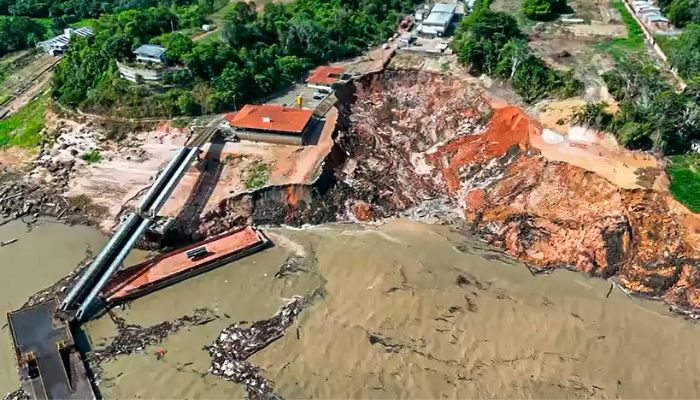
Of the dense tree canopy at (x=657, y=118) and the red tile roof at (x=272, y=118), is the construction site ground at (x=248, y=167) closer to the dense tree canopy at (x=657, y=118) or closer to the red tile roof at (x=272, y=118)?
the red tile roof at (x=272, y=118)

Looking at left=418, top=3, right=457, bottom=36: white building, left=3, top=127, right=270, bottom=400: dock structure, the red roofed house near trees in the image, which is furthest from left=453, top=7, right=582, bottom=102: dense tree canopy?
left=3, top=127, right=270, bottom=400: dock structure

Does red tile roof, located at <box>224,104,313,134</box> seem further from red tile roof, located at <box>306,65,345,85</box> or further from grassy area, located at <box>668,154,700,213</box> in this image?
grassy area, located at <box>668,154,700,213</box>

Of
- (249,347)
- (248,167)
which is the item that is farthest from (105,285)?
(248,167)

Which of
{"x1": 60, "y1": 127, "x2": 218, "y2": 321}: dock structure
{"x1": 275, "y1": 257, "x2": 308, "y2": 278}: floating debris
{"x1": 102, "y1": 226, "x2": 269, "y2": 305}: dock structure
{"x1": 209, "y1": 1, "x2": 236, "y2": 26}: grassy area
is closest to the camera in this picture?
{"x1": 60, "y1": 127, "x2": 218, "y2": 321}: dock structure

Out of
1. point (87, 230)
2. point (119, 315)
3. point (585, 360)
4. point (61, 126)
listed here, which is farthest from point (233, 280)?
point (61, 126)

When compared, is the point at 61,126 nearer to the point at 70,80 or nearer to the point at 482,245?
the point at 70,80
